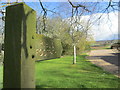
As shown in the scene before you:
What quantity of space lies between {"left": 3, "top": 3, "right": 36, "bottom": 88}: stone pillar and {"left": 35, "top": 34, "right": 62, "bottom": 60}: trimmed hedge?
3.5 inches

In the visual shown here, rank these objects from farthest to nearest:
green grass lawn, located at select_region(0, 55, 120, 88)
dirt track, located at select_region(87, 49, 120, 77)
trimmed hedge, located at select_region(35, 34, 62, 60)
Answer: dirt track, located at select_region(87, 49, 120, 77) < green grass lawn, located at select_region(0, 55, 120, 88) < trimmed hedge, located at select_region(35, 34, 62, 60)

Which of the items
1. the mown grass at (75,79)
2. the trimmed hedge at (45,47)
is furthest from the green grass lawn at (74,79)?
the trimmed hedge at (45,47)

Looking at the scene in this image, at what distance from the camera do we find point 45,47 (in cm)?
118

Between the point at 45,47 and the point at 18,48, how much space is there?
32 cm

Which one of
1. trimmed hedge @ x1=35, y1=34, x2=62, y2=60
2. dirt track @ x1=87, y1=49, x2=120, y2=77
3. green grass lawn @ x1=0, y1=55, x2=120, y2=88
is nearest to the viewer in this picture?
trimmed hedge @ x1=35, y1=34, x2=62, y2=60

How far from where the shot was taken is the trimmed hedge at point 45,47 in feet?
3.62

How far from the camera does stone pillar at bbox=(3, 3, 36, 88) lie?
93 centimetres

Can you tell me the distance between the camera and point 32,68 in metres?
1.04

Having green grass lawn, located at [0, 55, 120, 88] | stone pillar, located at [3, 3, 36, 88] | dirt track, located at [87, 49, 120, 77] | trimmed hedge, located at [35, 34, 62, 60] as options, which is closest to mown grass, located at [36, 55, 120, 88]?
green grass lawn, located at [0, 55, 120, 88]

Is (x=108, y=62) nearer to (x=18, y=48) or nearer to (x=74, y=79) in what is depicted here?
(x=74, y=79)

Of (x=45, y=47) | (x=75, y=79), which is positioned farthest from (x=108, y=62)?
(x=45, y=47)

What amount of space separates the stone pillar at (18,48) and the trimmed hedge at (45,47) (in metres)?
0.09

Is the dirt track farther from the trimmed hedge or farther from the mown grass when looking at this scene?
the trimmed hedge

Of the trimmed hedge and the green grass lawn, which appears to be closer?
the trimmed hedge
